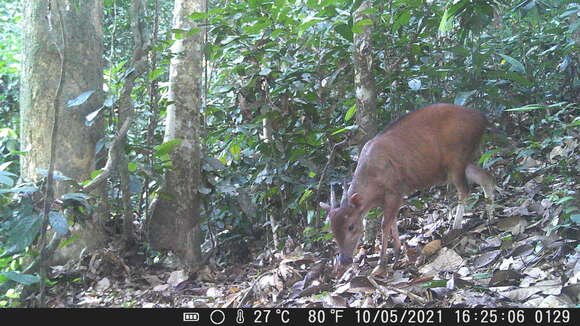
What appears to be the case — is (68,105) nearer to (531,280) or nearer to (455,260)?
(455,260)

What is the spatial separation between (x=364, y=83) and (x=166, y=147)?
2.09 meters

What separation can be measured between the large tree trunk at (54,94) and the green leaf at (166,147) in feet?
2.65

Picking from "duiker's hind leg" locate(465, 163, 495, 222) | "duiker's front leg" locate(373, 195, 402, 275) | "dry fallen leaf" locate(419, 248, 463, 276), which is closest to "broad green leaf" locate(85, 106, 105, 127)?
"duiker's front leg" locate(373, 195, 402, 275)

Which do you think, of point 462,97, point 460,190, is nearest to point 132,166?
point 460,190

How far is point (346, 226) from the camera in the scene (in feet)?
15.6

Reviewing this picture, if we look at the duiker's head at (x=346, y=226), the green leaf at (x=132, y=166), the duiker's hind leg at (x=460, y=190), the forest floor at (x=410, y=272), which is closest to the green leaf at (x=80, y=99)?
the green leaf at (x=132, y=166)

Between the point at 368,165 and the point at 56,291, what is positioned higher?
the point at 368,165

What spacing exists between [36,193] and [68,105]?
1223 mm

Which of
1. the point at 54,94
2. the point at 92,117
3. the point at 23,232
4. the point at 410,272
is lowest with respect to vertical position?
the point at 410,272

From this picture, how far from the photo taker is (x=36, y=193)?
4.35m

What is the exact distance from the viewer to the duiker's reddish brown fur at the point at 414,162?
5016mm

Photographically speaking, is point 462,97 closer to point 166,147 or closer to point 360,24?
point 360,24

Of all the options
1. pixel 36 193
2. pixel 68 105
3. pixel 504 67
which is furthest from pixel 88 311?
pixel 504 67

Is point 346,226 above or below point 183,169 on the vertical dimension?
below
